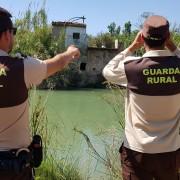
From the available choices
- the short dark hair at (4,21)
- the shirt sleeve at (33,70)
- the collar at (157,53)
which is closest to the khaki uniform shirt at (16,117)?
the shirt sleeve at (33,70)

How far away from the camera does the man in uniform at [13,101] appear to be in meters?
2.50

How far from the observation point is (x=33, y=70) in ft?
8.27

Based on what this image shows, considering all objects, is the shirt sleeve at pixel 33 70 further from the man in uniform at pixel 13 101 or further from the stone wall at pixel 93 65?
the stone wall at pixel 93 65

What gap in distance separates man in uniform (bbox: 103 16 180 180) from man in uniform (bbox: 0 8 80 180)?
0.51 metres

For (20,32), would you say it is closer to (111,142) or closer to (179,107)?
(111,142)

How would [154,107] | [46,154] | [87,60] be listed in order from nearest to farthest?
[154,107] < [46,154] < [87,60]

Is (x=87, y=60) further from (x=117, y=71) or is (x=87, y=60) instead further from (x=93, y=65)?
(x=117, y=71)

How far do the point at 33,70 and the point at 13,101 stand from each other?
19 centimetres

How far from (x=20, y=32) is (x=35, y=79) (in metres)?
3.07

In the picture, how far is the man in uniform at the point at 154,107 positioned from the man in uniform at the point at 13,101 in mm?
514

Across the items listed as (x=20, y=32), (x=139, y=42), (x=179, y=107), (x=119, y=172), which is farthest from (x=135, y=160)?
(x=20, y=32)

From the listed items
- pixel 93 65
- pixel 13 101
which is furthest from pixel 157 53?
pixel 93 65

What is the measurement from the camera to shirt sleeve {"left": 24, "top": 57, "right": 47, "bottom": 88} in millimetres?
2516

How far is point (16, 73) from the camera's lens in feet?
8.20
